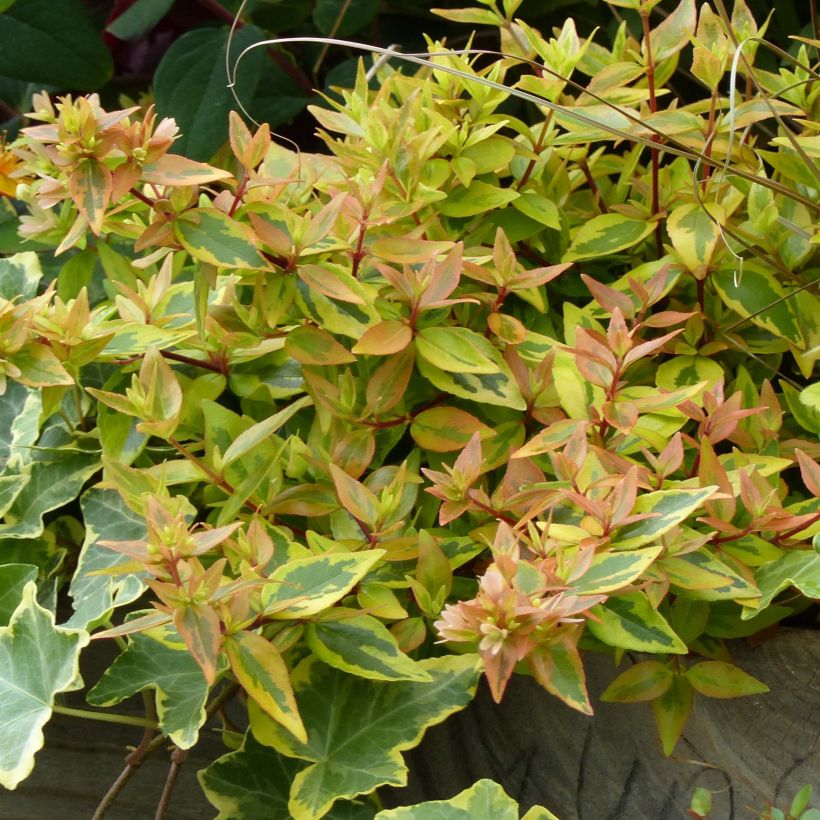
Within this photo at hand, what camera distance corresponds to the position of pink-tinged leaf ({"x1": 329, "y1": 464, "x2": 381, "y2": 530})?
53cm

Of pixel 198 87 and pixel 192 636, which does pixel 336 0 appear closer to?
pixel 198 87

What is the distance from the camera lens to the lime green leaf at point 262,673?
0.46 meters

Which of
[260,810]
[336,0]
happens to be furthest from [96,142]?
[336,0]

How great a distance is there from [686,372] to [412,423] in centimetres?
18

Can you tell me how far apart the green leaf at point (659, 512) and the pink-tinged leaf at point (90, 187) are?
1.01ft

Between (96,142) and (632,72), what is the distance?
1.15 feet

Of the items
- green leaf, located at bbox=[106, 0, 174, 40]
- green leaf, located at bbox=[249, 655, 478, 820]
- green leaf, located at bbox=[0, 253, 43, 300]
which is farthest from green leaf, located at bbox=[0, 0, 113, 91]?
green leaf, located at bbox=[249, 655, 478, 820]

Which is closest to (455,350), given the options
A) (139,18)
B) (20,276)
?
(20,276)

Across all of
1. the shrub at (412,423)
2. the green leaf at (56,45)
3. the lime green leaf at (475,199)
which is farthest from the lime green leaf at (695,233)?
the green leaf at (56,45)

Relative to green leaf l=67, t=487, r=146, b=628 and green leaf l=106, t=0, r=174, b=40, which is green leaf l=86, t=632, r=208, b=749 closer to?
green leaf l=67, t=487, r=146, b=628

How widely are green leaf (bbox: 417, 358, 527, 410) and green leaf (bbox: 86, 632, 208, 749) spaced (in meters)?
0.21

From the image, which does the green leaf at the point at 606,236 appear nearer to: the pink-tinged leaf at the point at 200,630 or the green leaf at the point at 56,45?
the pink-tinged leaf at the point at 200,630

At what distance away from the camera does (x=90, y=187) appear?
1.65 ft

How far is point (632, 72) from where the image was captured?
65 centimetres
